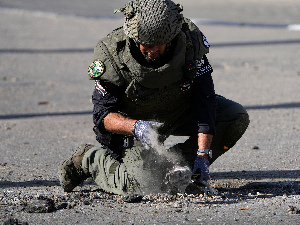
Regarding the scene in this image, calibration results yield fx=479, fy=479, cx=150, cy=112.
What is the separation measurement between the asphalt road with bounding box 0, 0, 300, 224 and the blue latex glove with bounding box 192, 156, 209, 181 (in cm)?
15

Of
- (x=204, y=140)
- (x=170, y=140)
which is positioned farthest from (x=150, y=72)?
(x=170, y=140)

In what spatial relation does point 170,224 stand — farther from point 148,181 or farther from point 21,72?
point 21,72

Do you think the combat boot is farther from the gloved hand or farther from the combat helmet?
the combat helmet

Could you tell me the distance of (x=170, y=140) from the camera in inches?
185

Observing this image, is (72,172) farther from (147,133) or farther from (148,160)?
(147,133)

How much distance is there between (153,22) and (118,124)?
2.25ft

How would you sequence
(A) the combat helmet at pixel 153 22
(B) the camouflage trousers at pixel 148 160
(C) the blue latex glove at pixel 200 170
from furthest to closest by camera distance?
(B) the camouflage trousers at pixel 148 160, (C) the blue latex glove at pixel 200 170, (A) the combat helmet at pixel 153 22

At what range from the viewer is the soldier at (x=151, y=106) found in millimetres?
2861

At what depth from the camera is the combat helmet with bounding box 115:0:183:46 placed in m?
2.78

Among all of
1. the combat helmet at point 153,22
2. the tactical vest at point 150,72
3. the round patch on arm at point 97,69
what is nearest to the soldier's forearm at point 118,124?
the tactical vest at point 150,72

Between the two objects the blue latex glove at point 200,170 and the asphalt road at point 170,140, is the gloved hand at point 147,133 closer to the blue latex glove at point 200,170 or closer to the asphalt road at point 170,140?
the blue latex glove at point 200,170

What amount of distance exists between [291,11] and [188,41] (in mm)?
12512

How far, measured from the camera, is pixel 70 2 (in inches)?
783

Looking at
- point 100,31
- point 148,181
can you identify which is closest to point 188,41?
point 148,181
